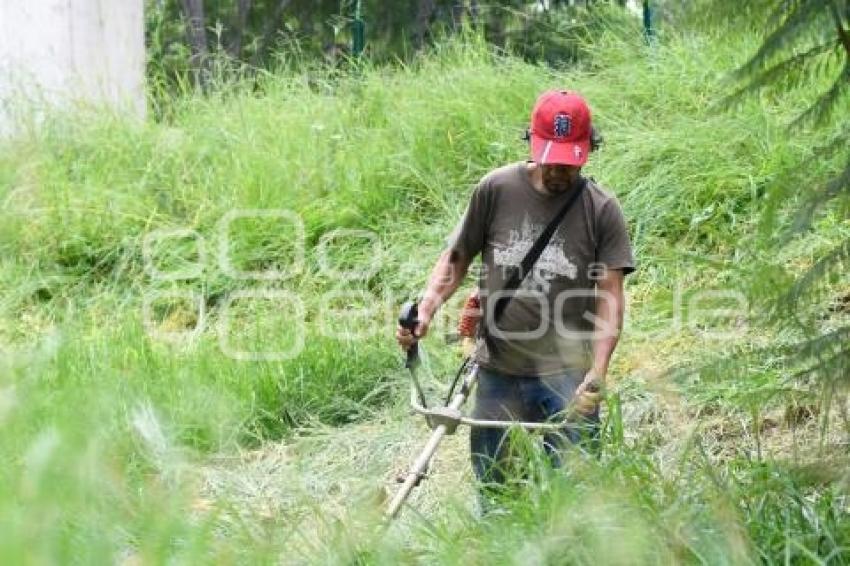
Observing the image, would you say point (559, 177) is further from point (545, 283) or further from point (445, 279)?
point (445, 279)

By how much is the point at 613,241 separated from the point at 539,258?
0.80 feet

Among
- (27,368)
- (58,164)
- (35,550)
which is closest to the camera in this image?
(35,550)

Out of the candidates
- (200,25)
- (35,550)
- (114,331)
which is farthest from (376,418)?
(200,25)

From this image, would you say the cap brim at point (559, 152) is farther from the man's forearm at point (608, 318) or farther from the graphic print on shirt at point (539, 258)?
the man's forearm at point (608, 318)

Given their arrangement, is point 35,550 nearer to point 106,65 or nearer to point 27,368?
point 27,368

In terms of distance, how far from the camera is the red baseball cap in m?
4.86

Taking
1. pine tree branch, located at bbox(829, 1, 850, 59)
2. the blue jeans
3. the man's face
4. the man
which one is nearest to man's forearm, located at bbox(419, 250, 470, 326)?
the man

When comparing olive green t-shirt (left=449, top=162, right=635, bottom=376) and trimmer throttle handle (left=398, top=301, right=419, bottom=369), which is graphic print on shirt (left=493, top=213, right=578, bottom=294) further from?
trimmer throttle handle (left=398, top=301, right=419, bottom=369)

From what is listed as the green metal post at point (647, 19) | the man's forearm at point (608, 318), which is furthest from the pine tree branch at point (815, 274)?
the green metal post at point (647, 19)

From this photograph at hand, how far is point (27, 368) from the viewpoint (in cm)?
275

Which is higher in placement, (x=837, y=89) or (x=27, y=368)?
(x=837, y=89)

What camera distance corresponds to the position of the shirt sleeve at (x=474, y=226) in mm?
5082

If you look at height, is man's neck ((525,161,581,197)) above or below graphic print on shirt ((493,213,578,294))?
above

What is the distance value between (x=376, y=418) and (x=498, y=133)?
2.58m
